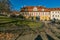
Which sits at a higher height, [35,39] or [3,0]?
[3,0]

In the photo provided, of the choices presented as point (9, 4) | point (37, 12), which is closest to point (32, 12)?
point (37, 12)

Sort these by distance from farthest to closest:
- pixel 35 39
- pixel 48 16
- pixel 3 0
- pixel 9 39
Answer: pixel 48 16, pixel 3 0, pixel 35 39, pixel 9 39

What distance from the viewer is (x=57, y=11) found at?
96.4 m

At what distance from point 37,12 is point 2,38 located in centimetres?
9227

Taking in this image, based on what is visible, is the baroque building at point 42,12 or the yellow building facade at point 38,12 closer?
the baroque building at point 42,12

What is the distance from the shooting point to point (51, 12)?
96375mm

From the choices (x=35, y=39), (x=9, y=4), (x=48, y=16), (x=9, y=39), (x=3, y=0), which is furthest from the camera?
(x=48, y=16)

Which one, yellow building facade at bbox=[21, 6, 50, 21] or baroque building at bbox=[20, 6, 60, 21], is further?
yellow building facade at bbox=[21, 6, 50, 21]

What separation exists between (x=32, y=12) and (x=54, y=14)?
12.4 metres

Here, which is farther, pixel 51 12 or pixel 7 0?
pixel 51 12

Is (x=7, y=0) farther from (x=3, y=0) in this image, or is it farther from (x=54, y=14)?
(x=54, y=14)

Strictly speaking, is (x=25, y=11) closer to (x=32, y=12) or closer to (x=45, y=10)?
(x=32, y=12)

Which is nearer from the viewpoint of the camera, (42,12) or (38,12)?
(38,12)

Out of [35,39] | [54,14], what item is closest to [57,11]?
[54,14]
